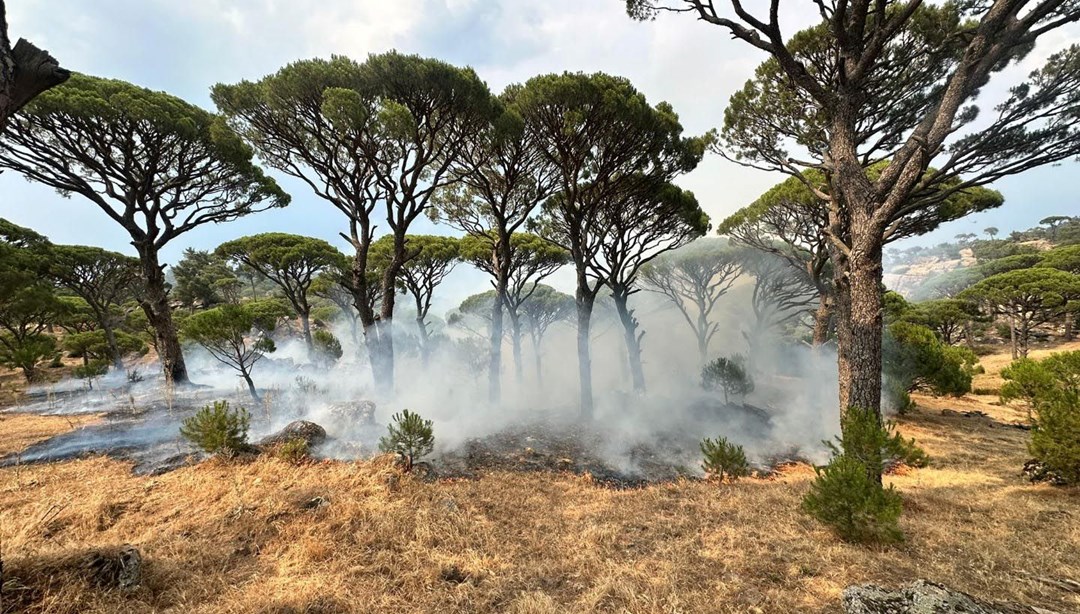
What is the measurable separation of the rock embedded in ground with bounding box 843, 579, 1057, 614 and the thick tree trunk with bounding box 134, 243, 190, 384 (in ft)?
62.4

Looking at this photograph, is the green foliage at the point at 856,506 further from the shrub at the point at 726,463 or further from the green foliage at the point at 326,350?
the green foliage at the point at 326,350

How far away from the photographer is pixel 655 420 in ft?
49.8

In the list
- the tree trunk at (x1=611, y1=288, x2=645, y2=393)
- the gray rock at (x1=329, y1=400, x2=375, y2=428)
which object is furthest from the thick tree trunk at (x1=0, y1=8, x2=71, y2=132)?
the tree trunk at (x1=611, y1=288, x2=645, y2=393)

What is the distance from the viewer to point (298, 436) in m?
8.34

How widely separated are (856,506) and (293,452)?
891 centimetres

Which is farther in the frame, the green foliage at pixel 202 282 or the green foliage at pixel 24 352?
the green foliage at pixel 202 282

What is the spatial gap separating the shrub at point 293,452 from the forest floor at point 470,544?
0.30 meters

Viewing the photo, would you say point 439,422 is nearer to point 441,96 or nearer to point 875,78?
point 441,96

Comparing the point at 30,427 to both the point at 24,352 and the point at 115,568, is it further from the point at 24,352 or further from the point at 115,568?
the point at 24,352

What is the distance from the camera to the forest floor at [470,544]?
11.0 ft

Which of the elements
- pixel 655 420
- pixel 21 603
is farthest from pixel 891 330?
pixel 21 603

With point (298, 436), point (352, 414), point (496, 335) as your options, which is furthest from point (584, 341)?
point (298, 436)

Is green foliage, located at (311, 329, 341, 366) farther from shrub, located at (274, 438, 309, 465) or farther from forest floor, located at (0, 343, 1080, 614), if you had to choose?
shrub, located at (274, 438, 309, 465)

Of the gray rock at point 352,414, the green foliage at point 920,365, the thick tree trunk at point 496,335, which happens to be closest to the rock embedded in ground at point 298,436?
the gray rock at point 352,414
